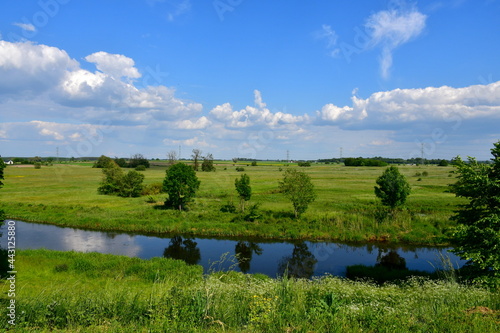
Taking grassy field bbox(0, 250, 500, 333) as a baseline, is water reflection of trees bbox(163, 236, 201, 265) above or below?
below

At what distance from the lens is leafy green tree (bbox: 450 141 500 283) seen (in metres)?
14.2

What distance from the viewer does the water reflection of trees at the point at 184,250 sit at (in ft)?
90.1

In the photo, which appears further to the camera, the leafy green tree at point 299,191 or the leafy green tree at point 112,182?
the leafy green tree at point 112,182

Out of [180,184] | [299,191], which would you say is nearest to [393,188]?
[299,191]

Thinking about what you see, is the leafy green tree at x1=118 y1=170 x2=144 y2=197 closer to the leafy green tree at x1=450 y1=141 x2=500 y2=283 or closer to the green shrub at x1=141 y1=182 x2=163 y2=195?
the green shrub at x1=141 y1=182 x2=163 y2=195

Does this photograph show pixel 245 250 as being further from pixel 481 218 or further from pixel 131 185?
pixel 131 185

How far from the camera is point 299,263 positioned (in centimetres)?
2650

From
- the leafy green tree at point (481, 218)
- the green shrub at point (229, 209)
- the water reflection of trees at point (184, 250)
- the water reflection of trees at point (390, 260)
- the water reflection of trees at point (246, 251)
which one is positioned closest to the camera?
the leafy green tree at point (481, 218)

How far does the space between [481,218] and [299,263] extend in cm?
1494

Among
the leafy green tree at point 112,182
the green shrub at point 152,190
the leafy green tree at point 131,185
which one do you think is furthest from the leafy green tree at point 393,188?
the leafy green tree at point 112,182

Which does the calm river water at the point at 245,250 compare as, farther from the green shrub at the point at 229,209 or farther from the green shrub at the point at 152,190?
the green shrub at the point at 152,190

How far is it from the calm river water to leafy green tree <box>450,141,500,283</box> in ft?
35.7

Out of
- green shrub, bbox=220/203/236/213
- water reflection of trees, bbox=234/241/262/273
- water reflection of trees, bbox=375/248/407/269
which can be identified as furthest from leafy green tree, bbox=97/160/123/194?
water reflection of trees, bbox=375/248/407/269

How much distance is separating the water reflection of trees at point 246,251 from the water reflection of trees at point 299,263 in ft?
9.70
